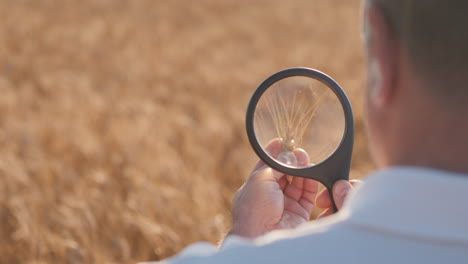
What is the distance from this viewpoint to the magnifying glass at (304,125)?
1216 mm

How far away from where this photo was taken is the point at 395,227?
67 cm

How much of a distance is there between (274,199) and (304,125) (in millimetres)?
218

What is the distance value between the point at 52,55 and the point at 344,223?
5.74 m

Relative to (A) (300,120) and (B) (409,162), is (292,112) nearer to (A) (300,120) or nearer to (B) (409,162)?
(A) (300,120)

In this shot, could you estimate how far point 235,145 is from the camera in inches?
174

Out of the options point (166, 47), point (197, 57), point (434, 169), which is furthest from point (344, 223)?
point (166, 47)

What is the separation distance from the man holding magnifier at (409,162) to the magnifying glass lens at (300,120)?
0.52 meters

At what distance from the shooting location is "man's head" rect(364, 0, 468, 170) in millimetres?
658

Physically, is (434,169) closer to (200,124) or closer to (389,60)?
(389,60)

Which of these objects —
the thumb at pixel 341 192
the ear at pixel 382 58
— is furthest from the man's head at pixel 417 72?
the thumb at pixel 341 192

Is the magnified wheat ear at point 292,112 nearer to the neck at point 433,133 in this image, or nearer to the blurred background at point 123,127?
the neck at point 433,133

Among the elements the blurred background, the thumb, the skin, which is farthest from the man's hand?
the blurred background

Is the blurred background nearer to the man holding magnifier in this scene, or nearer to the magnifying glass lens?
the magnifying glass lens

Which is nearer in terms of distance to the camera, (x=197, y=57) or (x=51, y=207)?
(x=51, y=207)
